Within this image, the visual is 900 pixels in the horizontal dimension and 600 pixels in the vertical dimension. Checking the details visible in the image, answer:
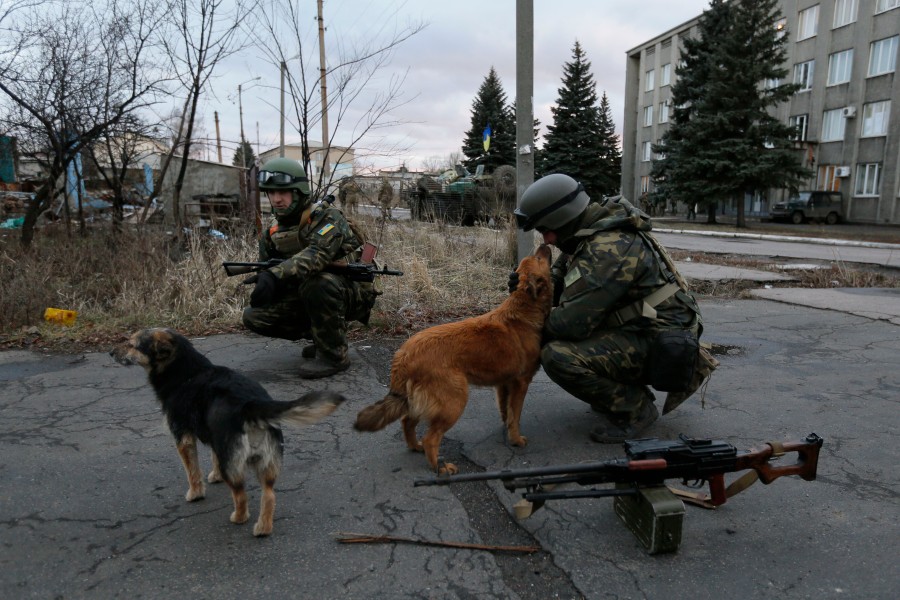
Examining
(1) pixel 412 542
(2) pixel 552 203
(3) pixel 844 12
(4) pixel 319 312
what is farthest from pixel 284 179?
(3) pixel 844 12

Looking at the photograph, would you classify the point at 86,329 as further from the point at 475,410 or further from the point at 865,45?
the point at 865,45

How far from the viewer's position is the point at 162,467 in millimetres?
3146

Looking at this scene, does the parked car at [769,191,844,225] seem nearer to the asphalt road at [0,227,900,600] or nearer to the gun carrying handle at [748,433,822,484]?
the asphalt road at [0,227,900,600]

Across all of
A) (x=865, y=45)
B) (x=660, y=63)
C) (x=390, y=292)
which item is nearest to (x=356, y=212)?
(x=390, y=292)

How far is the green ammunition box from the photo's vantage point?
230 cm

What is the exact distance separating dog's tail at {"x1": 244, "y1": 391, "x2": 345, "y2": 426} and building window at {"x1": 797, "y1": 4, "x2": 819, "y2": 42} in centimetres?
3967

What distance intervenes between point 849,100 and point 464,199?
26893 millimetres

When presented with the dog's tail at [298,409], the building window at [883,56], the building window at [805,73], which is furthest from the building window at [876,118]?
the dog's tail at [298,409]

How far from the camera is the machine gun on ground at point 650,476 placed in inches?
90.1

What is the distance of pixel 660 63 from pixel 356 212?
4531cm

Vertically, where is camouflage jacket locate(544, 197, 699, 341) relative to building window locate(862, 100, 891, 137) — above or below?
below

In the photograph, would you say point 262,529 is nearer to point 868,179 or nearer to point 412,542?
point 412,542

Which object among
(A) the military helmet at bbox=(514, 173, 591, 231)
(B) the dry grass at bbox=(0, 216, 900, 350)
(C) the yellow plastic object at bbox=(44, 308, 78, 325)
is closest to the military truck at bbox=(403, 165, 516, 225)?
(B) the dry grass at bbox=(0, 216, 900, 350)

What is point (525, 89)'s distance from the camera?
6965 mm
